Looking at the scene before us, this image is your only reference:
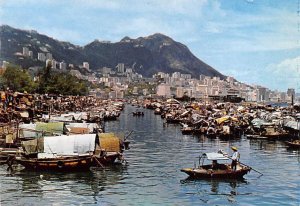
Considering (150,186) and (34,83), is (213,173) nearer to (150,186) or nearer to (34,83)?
(150,186)

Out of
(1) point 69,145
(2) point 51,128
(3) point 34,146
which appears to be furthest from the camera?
(2) point 51,128

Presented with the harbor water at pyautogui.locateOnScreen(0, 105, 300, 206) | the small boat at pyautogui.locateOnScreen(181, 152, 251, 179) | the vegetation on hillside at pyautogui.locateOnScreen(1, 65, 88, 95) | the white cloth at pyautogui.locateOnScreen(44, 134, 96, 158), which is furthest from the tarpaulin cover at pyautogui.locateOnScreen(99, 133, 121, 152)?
the vegetation on hillside at pyautogui.locateOnScreen(1, 65, 88, 95)

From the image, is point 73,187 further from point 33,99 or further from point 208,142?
point 33,99

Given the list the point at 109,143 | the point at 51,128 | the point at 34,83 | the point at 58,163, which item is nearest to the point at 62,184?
the point at 58,163

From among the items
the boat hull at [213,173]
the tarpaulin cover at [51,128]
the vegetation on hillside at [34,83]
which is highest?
the vegetation on hillside at [34,83]

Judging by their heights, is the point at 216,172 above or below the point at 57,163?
below

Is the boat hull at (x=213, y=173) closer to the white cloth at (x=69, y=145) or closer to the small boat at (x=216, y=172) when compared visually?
the small boat at (x=216, y=172)

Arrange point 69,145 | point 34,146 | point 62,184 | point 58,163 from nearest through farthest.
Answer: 1. point 62,184
2. point 58,163
3. point 69,145
4. point 34,146

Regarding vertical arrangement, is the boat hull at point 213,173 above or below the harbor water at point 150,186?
above

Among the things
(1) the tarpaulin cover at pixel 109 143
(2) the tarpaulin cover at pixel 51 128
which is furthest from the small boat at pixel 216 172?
(2) the tarpaulin cover at pixel 51 128

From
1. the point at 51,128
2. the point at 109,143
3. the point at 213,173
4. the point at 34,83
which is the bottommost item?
the point at 213,173

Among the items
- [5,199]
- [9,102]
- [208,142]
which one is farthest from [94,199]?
[9,102]
